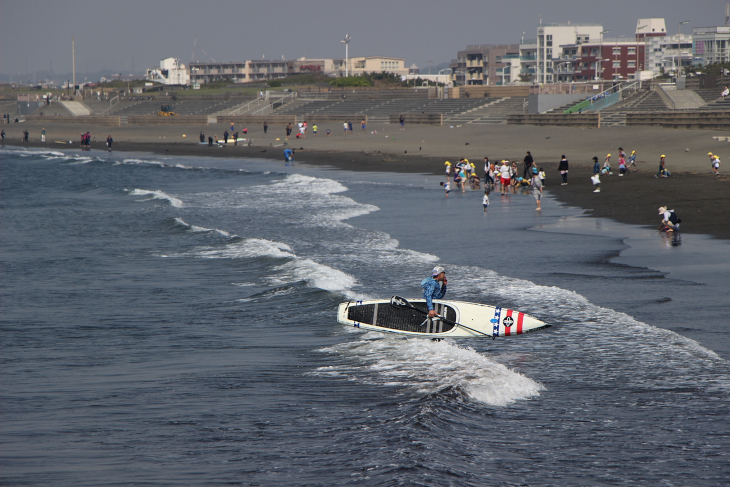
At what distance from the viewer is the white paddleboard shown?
1495cm

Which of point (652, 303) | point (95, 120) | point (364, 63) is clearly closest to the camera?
point (652, 303)

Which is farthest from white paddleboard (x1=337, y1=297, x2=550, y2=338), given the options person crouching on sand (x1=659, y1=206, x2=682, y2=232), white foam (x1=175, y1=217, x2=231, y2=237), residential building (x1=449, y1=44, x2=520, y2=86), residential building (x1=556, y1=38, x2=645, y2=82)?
residential building (x1=449, y1=44, x2=520, y2=86)

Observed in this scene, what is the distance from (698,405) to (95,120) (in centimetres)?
10177

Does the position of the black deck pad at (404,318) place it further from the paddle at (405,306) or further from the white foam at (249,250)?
the white foam at (249,250)

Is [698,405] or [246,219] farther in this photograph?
[246,219]

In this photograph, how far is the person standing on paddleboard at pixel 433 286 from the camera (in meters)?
14.9

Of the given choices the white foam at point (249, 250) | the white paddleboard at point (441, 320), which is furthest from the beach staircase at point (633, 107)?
the white paddleboard at point (441, 320)

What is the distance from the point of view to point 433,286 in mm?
14930

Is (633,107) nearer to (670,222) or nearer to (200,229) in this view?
(670,222)

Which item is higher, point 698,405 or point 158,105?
point 158,105

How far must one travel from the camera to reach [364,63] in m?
198

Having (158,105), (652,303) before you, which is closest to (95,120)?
(158,105)

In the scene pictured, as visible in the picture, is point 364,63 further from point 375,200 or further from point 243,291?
point 243,291

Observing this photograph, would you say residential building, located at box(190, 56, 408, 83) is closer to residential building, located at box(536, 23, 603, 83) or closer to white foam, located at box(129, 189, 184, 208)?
residential building, located at box(536, 23, 603, 83)
